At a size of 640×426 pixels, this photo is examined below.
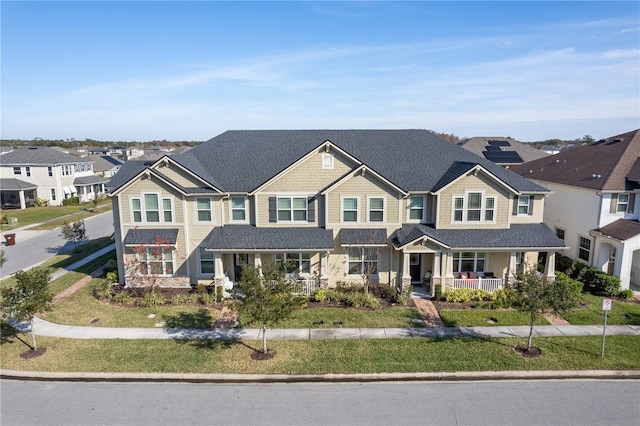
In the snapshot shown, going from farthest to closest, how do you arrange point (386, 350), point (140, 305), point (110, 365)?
point (140, 305)
point (386, 350)
point (110, 365)

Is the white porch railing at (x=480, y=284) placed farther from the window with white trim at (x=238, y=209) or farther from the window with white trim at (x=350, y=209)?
the window with white trim at (x=238, y=209)

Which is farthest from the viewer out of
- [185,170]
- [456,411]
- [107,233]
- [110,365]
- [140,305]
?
[107,233]

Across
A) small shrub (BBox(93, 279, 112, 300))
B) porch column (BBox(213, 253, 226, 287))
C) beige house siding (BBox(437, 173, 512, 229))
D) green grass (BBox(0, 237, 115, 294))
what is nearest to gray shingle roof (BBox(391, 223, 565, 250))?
beige house siding (BBox(437, 173, 512, 229))

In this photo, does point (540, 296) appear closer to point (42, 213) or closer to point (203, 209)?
point (203, 209)

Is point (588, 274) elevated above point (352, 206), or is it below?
below

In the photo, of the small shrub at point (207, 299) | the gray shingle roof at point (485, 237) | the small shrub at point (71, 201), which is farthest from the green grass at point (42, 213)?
the gray shingle roof at point (485, 237)

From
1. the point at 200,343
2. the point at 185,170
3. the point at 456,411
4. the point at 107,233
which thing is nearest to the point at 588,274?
the point at 456,411

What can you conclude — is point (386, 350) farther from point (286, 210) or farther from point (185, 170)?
point (185, 170)
